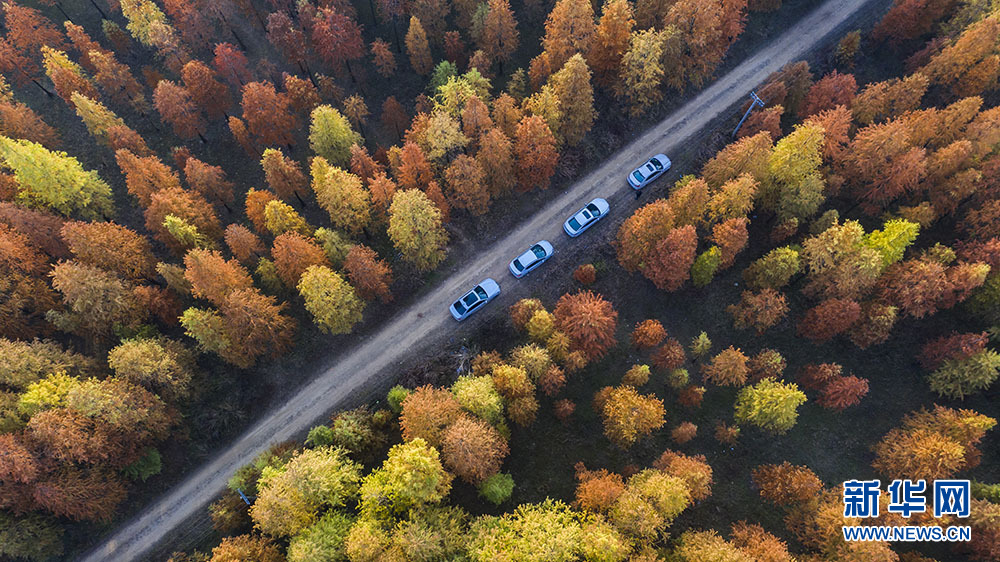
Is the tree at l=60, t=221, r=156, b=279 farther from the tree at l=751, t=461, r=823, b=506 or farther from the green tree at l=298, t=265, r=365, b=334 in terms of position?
the tree at l=751, t=461, r=823, b=506

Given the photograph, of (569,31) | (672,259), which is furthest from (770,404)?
(569,31)

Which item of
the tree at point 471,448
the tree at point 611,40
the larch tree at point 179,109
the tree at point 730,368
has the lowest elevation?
the tree at point 730,368

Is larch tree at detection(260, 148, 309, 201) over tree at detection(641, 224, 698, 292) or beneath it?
over

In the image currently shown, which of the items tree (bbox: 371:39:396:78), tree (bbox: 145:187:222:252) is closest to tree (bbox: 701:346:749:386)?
tree (bbox: 145:187:222:252)

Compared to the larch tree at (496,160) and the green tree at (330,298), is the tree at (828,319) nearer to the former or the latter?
the larch tree at (496,160)

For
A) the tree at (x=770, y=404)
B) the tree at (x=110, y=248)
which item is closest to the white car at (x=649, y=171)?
the tree at (x=770, y=404)

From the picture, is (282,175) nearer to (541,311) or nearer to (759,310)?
(541,311)
